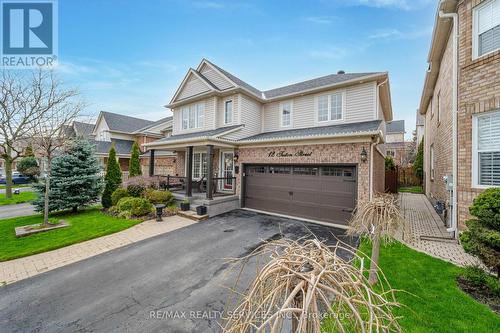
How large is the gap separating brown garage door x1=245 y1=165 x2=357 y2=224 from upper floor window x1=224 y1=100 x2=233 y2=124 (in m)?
3.49

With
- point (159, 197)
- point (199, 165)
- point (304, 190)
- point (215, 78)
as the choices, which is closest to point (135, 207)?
point (159, 197)

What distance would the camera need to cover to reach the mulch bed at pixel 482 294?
342 centimetres

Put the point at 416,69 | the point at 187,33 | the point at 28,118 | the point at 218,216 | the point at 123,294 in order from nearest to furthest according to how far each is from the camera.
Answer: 1. the point at 123,294
2. the point at 218,216
3. the point at 187,33
4. the point at 28,118
5. the point at 416,69

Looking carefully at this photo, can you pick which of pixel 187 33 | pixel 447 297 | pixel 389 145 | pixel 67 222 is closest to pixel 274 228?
pixel 447 297

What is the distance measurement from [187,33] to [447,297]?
Answer: 1487cm

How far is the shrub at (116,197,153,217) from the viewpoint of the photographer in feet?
31.8

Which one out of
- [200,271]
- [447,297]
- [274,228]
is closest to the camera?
[447,297]

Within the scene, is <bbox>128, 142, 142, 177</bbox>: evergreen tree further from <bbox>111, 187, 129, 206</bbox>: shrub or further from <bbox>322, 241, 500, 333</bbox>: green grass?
<bbox>322, 241, 500, 333</bbox>: green grass

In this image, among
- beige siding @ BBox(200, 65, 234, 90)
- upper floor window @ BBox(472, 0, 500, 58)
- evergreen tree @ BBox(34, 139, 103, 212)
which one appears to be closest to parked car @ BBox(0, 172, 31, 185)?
evergreen tree @ BBox(34, 139, 103, 212)

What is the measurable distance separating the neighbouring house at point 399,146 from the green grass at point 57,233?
29326 millimetres

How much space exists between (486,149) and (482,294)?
3.91 m

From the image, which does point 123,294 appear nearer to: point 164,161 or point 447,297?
point 447,297

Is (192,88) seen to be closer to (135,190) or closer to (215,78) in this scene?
(215,78)

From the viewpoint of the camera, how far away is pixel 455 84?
6.25 meters
